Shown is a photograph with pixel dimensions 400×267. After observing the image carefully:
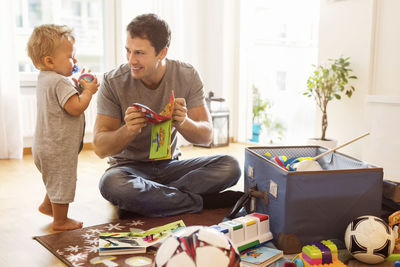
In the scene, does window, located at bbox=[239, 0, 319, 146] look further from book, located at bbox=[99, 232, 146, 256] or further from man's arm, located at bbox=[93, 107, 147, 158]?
book, located at bbox=[99, 232, 146, 256]

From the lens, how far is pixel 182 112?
5.64ft

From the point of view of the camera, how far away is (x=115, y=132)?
1.80 m

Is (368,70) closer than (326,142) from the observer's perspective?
Yes

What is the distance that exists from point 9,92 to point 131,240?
2.20 meters

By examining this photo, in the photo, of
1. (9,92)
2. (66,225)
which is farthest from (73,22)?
(66,225)

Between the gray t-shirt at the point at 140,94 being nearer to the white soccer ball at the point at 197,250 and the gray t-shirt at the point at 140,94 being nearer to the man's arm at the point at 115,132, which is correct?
the man's arm at the point at 115,132

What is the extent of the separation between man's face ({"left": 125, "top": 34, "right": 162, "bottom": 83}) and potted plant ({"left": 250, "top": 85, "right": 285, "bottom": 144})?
259 centimetres

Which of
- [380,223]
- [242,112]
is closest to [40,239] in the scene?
[380,223]

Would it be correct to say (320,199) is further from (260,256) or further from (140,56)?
(140,56)

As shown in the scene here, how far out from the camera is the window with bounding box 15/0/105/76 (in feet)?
11.6

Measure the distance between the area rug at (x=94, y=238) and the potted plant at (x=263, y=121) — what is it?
8.26 ft

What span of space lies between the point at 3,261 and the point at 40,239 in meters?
0.19

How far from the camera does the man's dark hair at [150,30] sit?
1854 mm

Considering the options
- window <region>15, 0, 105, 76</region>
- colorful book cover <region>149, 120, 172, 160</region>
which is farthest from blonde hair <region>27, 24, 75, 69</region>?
window <region>15, 0, 105, 76</region>
